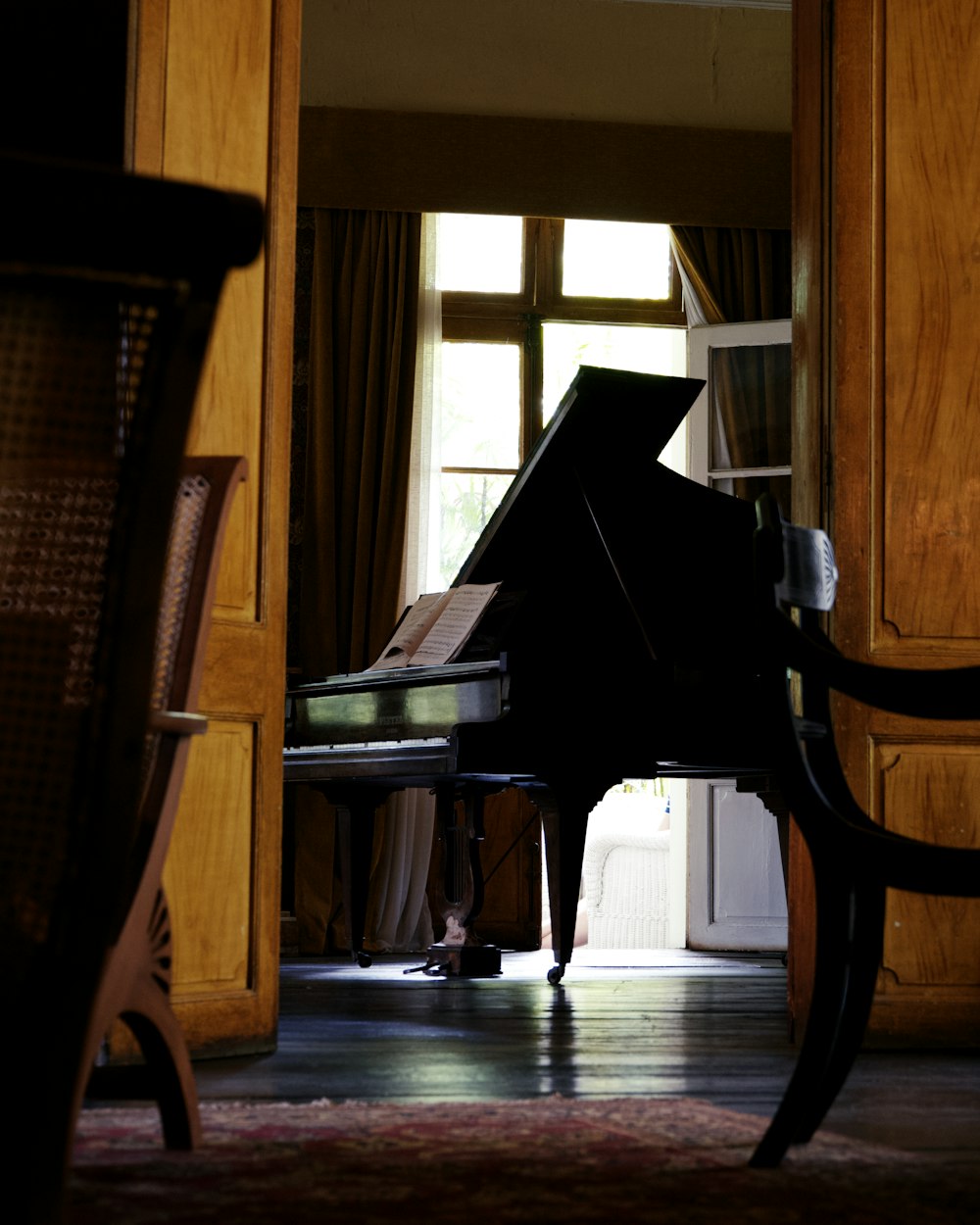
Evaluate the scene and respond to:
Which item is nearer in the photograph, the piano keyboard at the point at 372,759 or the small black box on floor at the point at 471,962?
the piano keyboard at the point at 372,759

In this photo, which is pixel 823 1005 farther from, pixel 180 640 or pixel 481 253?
pixel 481 253

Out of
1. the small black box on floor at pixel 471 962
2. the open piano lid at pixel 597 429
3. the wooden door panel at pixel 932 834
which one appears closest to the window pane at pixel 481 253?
the open piano lid at pixel 597 429

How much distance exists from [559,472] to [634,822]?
11.9 feet

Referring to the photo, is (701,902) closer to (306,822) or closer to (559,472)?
(306,822)

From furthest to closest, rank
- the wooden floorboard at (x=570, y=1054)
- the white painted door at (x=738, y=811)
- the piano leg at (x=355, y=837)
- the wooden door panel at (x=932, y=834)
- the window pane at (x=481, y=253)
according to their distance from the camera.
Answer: the window pane at (x=481, y=253) → the white painted door at (x=738, y=811) → the piano leg at (x=355, y=837) → the wooden door panel at (x=932, y=834) → the wooden floorboard at (x=570, y=1054)

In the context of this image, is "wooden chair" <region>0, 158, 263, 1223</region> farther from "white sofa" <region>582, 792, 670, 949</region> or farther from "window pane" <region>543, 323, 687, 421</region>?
"white sofa" <region>582, 792, 670, 949</region>

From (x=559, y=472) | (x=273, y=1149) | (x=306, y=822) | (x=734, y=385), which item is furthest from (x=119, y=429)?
(x=734, y=385)

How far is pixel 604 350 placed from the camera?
6.88 metres

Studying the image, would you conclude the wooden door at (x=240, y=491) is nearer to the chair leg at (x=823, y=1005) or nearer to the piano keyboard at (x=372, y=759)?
the piano keyboard at (x=372, y=759)

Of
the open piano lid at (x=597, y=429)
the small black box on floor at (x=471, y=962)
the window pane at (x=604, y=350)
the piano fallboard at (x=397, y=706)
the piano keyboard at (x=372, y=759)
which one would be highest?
the window pane at (x=604, y=350)

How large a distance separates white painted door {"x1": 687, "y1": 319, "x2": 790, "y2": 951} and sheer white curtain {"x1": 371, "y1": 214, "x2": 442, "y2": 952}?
1106 millimetres

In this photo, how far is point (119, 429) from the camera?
100cm

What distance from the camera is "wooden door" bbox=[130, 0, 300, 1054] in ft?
9.29

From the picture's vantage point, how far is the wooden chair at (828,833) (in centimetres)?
164
